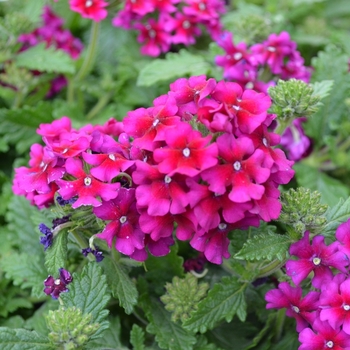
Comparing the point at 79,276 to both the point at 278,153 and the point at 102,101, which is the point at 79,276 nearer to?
the point at 278,153

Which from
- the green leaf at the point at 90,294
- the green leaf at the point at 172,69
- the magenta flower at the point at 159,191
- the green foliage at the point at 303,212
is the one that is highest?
the magenta flower at the point at 159,191

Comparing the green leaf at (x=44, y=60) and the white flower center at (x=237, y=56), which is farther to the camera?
the green leaf at (x=44, y=60)

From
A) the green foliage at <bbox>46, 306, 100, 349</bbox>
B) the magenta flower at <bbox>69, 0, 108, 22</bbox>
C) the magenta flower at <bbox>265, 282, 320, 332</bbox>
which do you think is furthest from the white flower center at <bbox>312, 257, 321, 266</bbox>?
the magenta flower at <bbox>69, 0, 108, 22</bbox>

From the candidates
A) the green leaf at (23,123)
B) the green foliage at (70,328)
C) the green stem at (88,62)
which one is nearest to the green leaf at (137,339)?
the green foliage at (70,328)

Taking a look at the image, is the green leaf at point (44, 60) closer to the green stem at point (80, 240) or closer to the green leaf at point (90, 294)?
the green stem at point (80, 240)

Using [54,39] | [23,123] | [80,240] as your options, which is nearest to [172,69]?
[23,123]

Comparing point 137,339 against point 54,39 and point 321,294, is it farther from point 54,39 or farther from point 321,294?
point 54,39

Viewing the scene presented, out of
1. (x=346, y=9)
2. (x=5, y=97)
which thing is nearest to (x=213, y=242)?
(x=5, y=97)
